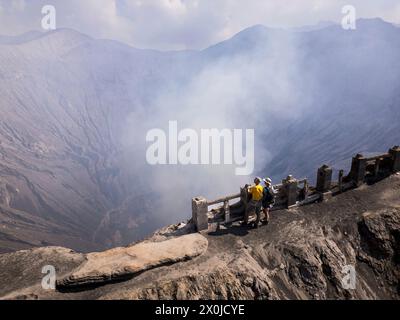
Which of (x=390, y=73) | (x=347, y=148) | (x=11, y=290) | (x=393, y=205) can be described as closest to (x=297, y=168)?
(x=347, y=148)

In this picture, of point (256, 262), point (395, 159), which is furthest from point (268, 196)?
point (395, 159)

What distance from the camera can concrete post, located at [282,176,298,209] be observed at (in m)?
18.7

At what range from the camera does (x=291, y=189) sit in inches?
743

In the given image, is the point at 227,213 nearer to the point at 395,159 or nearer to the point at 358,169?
the point at 358,169

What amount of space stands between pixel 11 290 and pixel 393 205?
19478 millimetres

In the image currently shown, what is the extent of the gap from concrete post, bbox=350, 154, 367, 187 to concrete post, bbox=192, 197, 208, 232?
34.6ft

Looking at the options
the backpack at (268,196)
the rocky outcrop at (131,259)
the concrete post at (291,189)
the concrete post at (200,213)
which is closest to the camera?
the rocky outcrop at (131,259)

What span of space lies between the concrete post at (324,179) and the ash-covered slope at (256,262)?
865mm

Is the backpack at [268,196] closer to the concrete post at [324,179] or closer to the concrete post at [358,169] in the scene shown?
the concrete post at [324,179]

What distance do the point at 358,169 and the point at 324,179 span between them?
9.02 feet

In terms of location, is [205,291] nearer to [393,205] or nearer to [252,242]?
[252,242]

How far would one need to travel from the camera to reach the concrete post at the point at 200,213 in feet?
54.1

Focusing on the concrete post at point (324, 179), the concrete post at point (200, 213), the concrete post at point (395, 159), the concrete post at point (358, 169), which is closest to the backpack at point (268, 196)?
the concrete post at point (200, 213)

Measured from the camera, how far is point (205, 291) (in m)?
13.6
